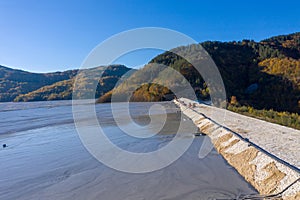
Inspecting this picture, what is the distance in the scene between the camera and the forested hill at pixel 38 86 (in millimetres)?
103706

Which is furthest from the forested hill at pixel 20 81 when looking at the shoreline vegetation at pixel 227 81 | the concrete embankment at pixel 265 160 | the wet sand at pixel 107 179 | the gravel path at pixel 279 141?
the gravel path at pixel 279 141

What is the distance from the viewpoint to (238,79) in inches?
2881

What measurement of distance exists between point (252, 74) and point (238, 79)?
5069 mm

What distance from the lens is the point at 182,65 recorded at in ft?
261

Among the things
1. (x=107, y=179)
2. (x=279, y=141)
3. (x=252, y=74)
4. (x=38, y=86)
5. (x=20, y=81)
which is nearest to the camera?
(x=107, y=179)

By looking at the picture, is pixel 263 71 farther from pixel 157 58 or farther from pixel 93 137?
pixel 93 137

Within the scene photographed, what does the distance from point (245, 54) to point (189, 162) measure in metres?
98.0

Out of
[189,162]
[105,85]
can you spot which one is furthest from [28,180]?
[105,85]

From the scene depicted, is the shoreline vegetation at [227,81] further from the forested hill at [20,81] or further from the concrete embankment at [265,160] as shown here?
the concrete embankment at [265,160]

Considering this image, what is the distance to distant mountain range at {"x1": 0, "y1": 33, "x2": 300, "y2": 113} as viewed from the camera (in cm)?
5491

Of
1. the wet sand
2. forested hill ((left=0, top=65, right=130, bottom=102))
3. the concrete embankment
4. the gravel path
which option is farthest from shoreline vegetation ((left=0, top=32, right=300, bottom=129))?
the wet sand

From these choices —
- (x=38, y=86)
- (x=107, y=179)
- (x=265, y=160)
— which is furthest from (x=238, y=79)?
(x=38, y=86)

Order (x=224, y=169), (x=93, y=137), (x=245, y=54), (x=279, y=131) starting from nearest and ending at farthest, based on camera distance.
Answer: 1. (x=224, y=169)
2. (x=279, y=131)
3. (x=93, y=137)
4. (x=245, y=54)

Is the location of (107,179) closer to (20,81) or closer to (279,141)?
(279,141)
